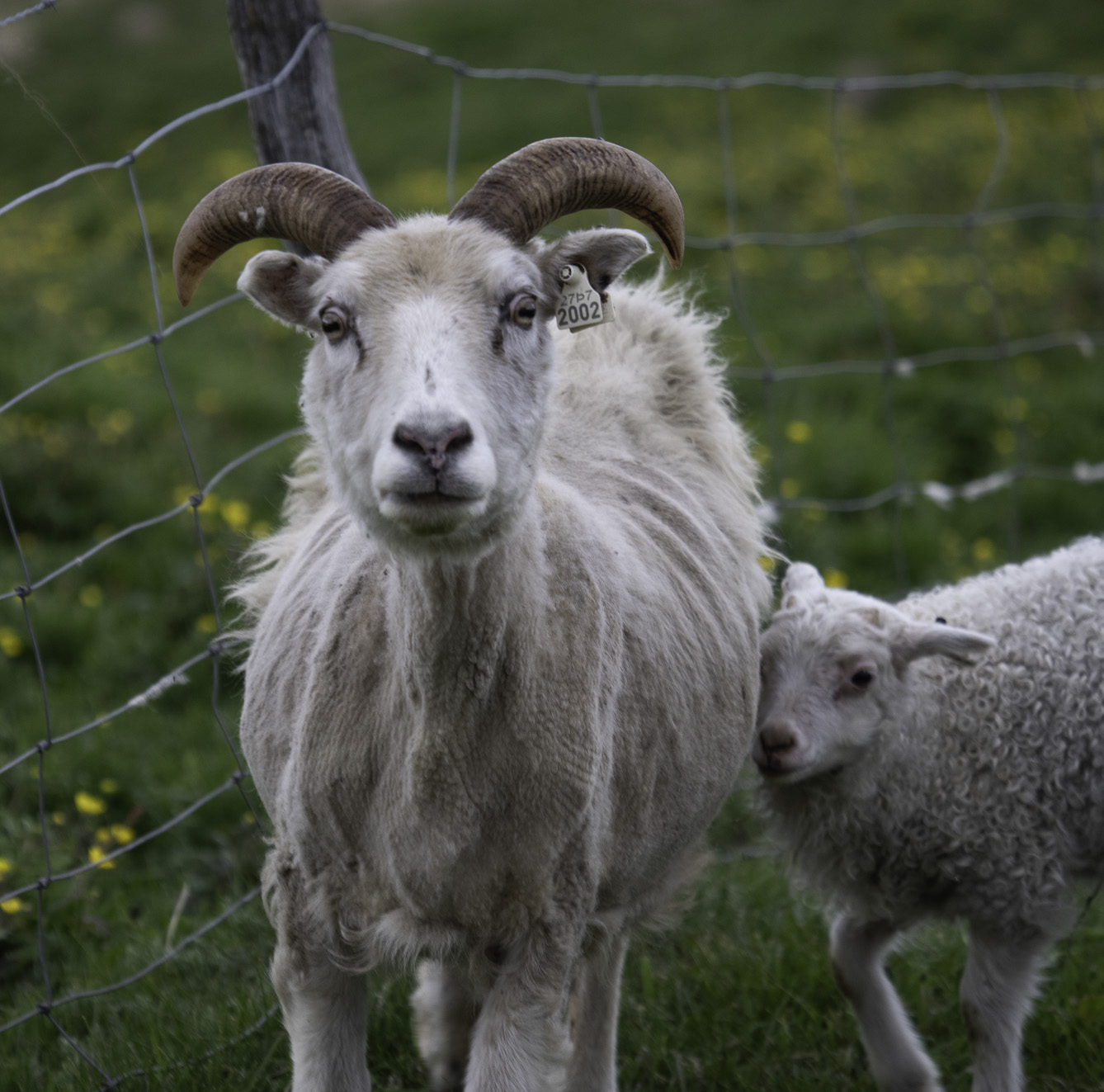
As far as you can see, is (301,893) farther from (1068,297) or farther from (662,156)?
(662,156)

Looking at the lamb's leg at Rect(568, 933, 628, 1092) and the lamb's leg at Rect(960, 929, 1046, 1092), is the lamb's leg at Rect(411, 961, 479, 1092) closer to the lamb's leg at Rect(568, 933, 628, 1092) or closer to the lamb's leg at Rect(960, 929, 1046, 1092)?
the lamb's leg at Rect(568, 933, 628, 1092)

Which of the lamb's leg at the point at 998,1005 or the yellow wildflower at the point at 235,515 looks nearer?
the lamb's leg at the point at 998,1005

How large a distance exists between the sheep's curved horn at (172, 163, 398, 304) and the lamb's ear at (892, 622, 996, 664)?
5.75 ft

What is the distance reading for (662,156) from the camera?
11.2m

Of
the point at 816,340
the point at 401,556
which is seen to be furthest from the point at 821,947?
the point at 816,340

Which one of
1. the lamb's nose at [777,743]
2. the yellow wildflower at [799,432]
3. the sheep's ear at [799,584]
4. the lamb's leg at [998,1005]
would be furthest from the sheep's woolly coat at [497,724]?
the yellow wildflower at [799,432]

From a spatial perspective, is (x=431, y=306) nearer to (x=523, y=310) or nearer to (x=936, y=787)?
(x=523, y=310)

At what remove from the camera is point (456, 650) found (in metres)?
2.47

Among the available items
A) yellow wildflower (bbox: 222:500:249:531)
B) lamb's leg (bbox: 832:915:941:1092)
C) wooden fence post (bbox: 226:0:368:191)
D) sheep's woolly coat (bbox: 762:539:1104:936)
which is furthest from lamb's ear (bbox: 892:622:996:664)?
yellow wildflower (bbox: 222:500:249:531)

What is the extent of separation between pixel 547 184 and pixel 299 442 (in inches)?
149

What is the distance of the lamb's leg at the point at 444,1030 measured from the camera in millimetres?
3291

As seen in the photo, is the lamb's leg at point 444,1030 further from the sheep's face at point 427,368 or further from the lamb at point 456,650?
the sheep's face at point 427,368

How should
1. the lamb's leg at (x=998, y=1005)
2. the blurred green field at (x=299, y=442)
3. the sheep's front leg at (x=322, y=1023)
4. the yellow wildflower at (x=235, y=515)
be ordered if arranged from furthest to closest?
the yellow wildflower at (x=235, y=515)
the blurred green field at (x=299, y=442)
the lamb's leg at (x=998, y=1005)
the sheep's front leg at (x=322, y=1023)

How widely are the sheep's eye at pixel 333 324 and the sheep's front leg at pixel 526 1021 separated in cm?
120
